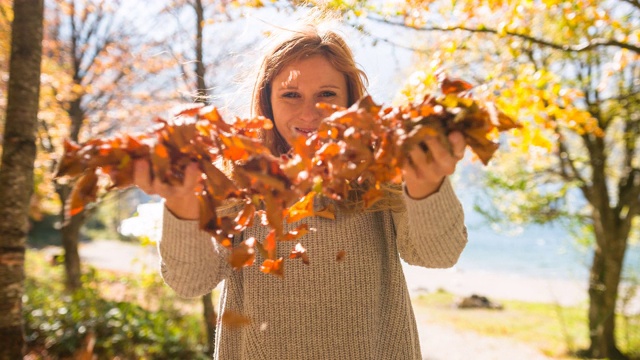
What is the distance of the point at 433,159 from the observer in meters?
0.88

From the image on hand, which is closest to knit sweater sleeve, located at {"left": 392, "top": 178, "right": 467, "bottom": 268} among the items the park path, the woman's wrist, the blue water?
the woman's wrist

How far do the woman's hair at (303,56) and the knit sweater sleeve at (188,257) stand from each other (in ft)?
1.58

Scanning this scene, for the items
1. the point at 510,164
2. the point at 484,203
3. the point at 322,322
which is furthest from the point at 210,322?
the point at 510,164

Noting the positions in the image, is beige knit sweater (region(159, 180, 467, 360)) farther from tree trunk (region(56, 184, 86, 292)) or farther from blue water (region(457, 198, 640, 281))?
blue water (region(457, 198, 640, 281))

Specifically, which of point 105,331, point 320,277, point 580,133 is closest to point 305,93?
point 320,277

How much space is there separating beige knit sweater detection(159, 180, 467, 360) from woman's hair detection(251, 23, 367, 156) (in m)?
0.35

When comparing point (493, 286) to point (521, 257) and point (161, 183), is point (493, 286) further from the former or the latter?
point (161, 183)

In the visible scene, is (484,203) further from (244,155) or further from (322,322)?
(244,155)

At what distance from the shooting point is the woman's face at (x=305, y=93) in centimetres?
148

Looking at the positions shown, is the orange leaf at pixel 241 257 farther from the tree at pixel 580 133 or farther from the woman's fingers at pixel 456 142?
the tree at pixel 580 133

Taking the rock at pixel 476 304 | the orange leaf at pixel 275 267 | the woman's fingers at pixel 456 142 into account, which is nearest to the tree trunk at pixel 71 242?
the orange leaf at pixel 275 267

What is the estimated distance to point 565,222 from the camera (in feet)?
28.6

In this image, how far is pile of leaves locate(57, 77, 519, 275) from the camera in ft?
2.58

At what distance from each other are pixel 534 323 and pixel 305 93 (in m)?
11.0
